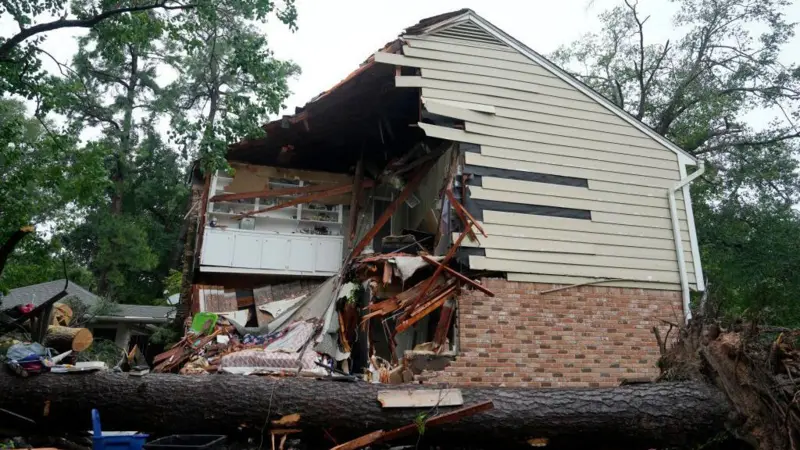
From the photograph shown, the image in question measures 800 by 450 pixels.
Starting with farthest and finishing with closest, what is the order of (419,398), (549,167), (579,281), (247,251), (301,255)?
(301,255) → (247,251) → (549,167) → (579,281) → (419,398)

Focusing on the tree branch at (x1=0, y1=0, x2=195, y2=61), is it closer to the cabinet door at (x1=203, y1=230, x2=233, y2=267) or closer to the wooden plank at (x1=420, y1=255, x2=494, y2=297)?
the cabinet door at (x1=203, y1=230, x2=233, y2=267)

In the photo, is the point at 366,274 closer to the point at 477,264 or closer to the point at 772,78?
the point at 477,264

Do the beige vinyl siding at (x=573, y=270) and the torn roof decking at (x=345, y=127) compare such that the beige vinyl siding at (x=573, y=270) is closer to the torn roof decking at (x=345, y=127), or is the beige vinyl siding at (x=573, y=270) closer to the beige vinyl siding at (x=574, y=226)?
the beige vinyl siding at (x=574, y=226)

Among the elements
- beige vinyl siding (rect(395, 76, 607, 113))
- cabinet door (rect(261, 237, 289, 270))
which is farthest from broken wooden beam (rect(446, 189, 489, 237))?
cabinet door (rect(261, 237, 289, 270))

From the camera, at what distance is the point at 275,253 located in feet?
37.8

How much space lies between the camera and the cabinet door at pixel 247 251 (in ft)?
37.1

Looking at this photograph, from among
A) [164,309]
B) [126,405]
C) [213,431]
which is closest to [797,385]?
[213,431]

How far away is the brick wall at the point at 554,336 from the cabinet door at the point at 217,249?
5.37m

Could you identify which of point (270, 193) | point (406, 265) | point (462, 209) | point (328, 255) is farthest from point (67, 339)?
point (462, 209)

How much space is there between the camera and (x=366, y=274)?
9.14 m

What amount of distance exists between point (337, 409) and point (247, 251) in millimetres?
7094

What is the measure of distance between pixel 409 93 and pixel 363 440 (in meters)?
7.38

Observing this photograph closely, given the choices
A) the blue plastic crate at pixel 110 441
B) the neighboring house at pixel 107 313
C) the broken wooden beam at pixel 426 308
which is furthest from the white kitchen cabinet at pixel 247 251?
the neighboring house at pixel 107 313

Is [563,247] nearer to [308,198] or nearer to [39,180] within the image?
[308,198]
